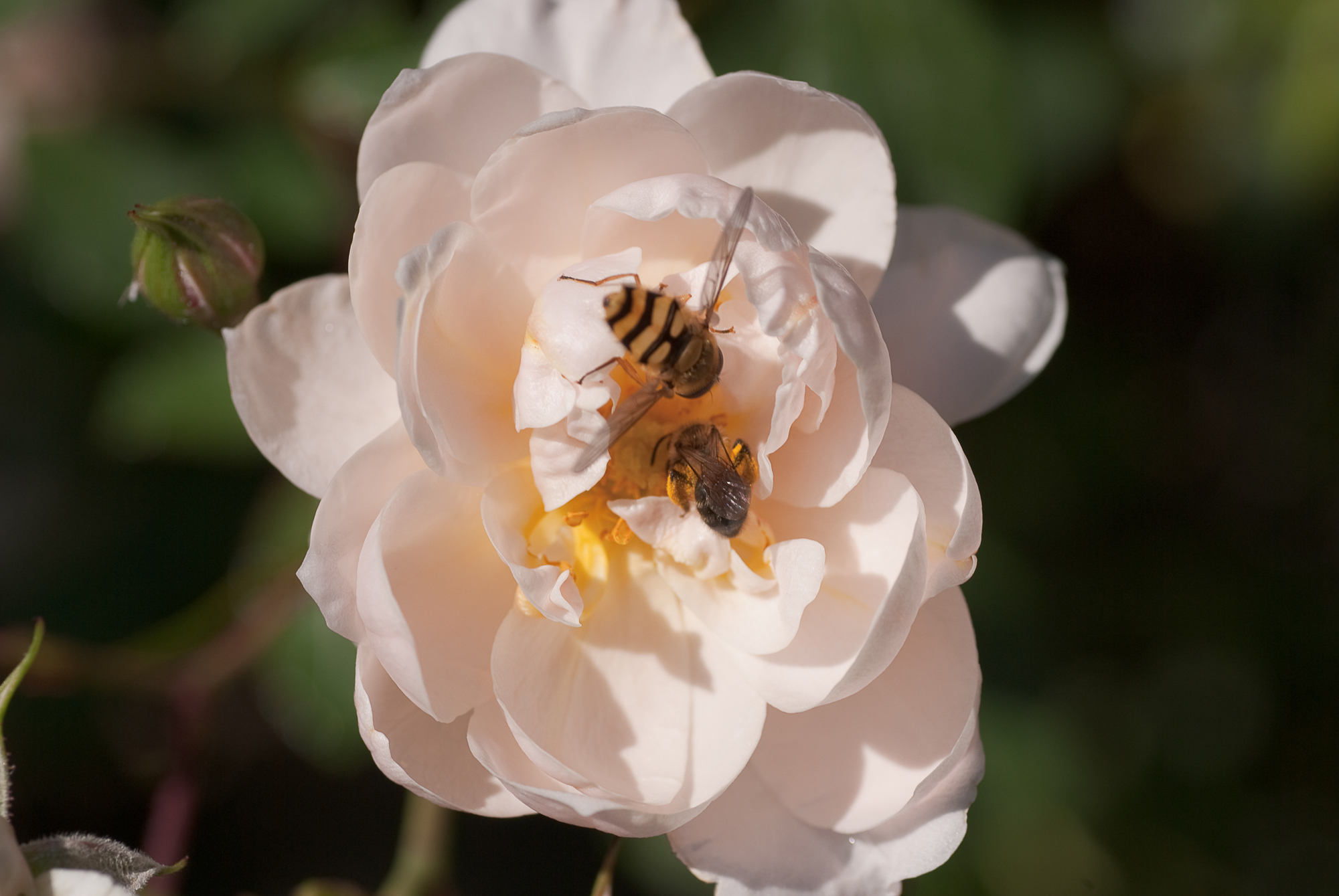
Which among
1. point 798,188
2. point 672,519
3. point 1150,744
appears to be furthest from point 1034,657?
point 798,188

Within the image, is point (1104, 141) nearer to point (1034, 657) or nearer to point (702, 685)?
point (1034, 657)

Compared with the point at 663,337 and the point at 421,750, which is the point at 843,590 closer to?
the point at 663,337

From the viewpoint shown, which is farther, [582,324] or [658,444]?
[658,444]

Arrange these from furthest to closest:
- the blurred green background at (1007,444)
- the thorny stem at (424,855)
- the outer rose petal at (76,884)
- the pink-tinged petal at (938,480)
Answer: the blurred green background at (1007,444), the thorny stem at (424,855), the pink-tinged petal at (938,480), the outer rose petal at (76,884)

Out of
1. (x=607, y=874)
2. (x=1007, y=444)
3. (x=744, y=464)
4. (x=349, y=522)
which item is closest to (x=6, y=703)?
(x=349, y=522)

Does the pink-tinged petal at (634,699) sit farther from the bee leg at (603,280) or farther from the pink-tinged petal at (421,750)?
the bee leg at (603,280)

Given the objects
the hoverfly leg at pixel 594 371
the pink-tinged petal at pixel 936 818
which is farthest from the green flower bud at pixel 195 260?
the pink-tinged petal at pixel 936 818

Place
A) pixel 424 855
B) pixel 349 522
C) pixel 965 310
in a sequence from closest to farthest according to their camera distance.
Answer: pixel 349 522
pixel 965 310
pixel 424 855

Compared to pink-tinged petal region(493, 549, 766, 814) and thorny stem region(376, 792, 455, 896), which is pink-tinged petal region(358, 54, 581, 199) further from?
thorny stem region(376, 792, 455, 896)
